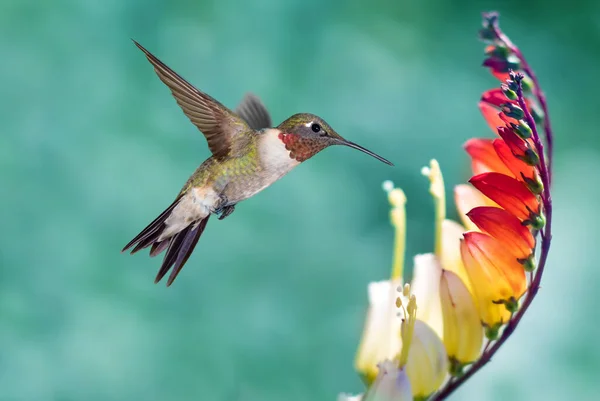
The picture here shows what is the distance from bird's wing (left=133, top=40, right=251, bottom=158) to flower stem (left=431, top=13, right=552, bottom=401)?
0.20m

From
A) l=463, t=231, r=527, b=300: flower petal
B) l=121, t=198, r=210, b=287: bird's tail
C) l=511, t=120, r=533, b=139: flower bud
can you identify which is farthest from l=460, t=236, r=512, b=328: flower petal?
l=121, t=198, r=210, b=287: bird's tail

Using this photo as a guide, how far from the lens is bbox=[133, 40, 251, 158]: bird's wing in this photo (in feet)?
1.73

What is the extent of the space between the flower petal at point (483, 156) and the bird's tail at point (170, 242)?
0.23 metres

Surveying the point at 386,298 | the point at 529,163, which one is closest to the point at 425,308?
the point at 386,298

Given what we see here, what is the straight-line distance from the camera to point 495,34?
0.60 meters

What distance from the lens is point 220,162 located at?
1.76 ft

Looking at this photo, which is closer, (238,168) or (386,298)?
(238,168)

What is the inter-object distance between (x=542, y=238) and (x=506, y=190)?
1.7 inches

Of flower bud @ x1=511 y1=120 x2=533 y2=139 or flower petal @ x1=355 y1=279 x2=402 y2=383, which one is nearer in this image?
flower bud @ x1=511 y1=120 x2=533 y2=139

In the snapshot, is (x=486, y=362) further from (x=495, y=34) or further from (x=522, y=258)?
(x=495, y=34)

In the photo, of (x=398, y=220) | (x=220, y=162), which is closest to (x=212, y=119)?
(x=220, y=162)

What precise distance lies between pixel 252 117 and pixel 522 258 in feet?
0.82

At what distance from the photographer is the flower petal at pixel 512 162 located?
559 millimetres

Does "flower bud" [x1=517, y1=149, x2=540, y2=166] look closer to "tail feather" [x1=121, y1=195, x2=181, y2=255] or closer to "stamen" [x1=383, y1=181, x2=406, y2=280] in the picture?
"stamen" [x1=383, y1=181, x2=406, y2=280]
